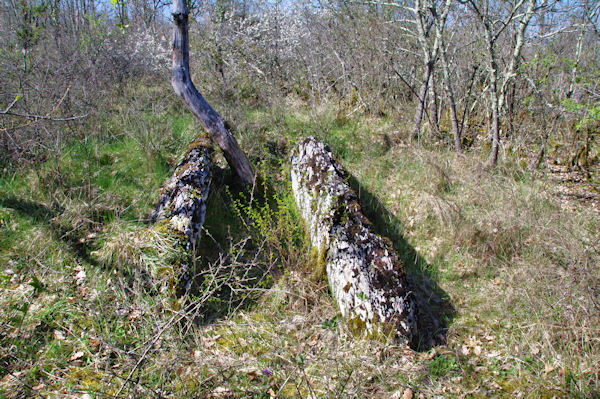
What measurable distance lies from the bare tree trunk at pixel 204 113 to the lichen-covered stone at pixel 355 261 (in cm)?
134

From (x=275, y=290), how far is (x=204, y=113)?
125 inches

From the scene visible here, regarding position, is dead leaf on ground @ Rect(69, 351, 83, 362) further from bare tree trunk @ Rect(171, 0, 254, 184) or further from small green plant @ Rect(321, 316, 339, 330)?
bare tree trunk @ Rect(171, 0, 254, 184)

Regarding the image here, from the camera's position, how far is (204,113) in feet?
17.2

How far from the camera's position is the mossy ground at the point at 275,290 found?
2633 millimetres

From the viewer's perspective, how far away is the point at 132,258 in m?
3.54

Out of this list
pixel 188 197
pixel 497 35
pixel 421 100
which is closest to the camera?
pixel 188 197

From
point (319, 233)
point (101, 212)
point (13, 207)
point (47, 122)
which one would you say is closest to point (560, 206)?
point (319, 233)

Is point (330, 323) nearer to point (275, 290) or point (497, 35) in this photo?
point (275, 290)

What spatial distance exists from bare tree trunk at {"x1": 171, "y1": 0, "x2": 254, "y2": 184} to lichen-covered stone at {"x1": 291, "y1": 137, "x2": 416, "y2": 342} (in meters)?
1.34

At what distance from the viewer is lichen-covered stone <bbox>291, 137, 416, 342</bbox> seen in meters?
2.96

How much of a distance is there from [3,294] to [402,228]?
14.3ft

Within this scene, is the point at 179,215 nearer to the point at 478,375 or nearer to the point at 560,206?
the point at 478,375

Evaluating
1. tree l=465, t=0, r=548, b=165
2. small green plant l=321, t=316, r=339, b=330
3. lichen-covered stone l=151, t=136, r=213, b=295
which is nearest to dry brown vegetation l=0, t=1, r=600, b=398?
small green plant l=321, t=316, r=339, b=330

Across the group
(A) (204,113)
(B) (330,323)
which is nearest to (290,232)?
(B) (330,323)
